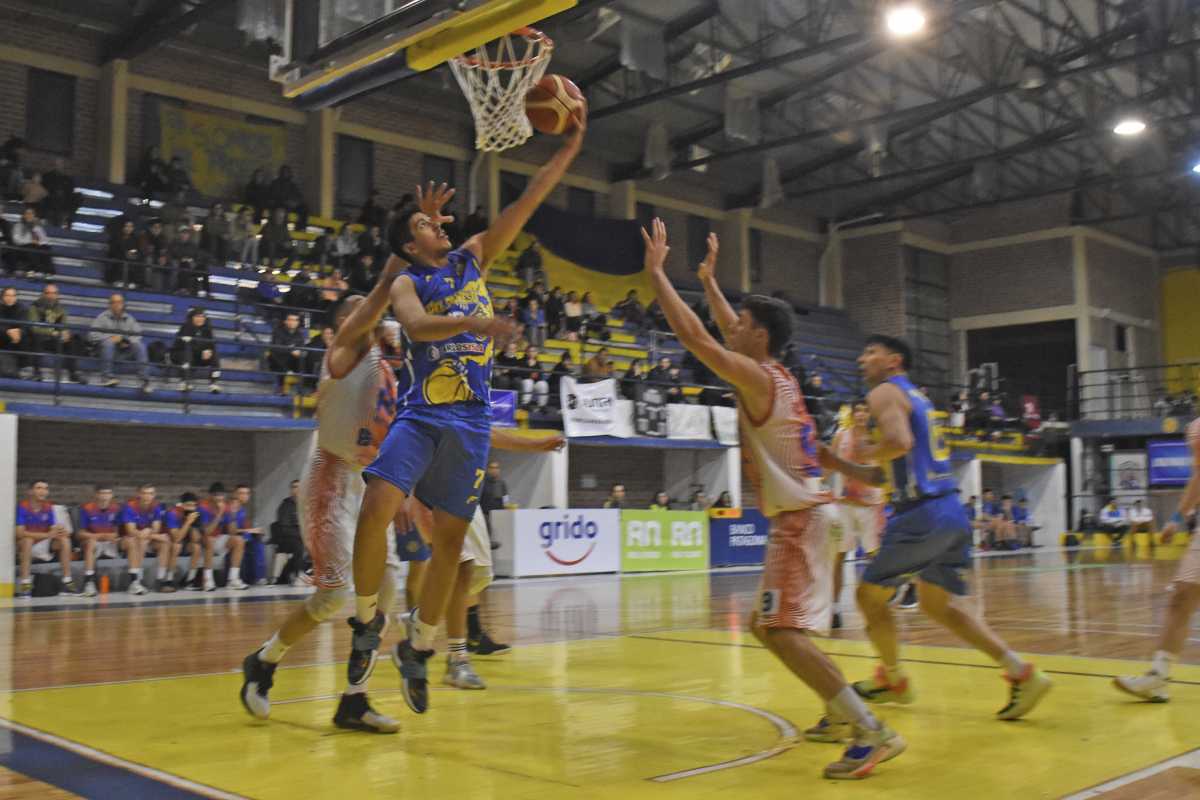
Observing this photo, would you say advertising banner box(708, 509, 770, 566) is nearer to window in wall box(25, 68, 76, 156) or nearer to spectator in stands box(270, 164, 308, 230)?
spectator in stands box(270, 164, 308, 230)

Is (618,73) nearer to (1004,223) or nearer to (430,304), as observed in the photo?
(1004,223)

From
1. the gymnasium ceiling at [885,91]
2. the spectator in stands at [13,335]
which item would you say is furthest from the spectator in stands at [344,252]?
the spectator in stands at [13,335]

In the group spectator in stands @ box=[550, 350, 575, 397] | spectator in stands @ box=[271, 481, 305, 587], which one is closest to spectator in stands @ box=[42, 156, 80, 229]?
spectator in stands @ box=[271, 481, 305, 587]

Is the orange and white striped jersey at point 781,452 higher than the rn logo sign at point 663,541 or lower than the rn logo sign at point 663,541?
higher

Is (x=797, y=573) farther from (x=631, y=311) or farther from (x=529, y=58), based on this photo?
(x=631, y=311)

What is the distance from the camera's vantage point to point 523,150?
87.2 ft

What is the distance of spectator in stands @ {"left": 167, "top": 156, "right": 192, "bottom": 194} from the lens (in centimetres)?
1956

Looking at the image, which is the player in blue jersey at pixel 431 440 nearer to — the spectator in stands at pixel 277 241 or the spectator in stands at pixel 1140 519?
the spectator in stands at pixel 277 241

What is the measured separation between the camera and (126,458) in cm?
1756

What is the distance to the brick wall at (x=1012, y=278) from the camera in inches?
1293

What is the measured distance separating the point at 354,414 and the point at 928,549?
8.42ft

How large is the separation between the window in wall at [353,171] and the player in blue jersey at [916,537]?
20.3 meters

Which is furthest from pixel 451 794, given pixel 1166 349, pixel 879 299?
pixel 1166 349

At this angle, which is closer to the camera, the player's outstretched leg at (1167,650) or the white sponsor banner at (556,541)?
the player's outstretched leg at (1167,650)
